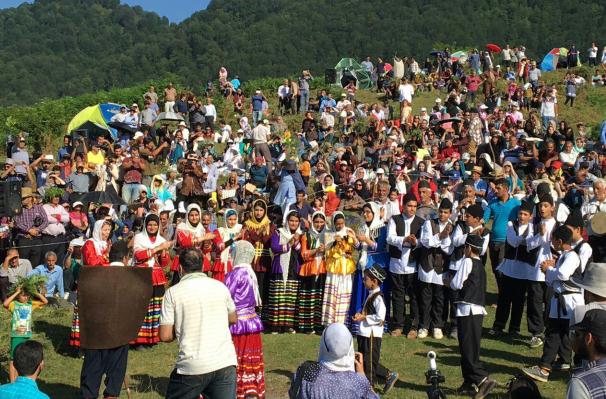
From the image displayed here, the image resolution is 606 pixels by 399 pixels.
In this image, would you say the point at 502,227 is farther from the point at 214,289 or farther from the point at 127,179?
the point at 127,179

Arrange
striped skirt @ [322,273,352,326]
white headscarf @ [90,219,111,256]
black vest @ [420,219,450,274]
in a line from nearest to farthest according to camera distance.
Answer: white headscarf @ [90,219,111,256], striped skirt @ [322,273,352,326], black vest @ [420,219,450,274]

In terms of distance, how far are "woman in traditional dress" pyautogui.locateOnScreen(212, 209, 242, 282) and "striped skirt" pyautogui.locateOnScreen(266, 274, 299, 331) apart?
791 mm

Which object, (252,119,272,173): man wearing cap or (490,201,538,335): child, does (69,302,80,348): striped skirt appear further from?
(252,119,272,173): man wearing cap

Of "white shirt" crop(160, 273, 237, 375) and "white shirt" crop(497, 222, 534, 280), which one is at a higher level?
"white shirt" crop(497, 222, 534, 280)

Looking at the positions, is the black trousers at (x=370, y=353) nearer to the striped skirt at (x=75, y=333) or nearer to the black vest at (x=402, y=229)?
the black vest at (x=402, y=229)

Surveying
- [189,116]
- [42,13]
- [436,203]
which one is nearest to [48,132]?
[189,116]

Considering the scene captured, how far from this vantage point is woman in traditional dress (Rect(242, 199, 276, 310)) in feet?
38.0

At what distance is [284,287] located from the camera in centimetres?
1160

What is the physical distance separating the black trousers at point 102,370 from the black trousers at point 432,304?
14.3 ft

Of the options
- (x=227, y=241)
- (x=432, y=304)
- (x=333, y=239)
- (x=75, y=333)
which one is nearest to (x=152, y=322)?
(x=75, y=333)

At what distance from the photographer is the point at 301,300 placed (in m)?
11.6

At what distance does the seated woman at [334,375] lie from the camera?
17.9 ft

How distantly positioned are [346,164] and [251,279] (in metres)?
11.7

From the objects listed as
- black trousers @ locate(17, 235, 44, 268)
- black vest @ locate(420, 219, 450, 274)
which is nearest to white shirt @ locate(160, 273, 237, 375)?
black vest @ locate(420, 219, 450, 274)
